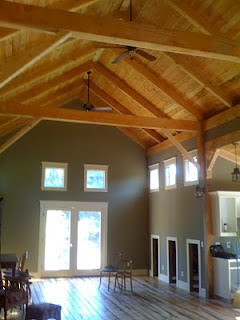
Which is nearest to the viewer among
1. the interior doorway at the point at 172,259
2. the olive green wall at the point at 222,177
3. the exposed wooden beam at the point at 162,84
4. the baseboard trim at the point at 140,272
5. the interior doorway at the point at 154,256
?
the exposed wooden beam at the point at 162,84

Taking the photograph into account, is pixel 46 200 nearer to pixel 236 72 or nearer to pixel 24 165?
pixel 24 165

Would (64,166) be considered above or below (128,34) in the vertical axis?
below

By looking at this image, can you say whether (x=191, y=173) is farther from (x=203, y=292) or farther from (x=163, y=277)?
(x=163, y=277)

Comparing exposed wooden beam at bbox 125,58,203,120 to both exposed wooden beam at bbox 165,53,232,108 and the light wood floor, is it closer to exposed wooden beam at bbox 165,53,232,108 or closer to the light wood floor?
exposed wooden beam at bbox 165,53,232,108

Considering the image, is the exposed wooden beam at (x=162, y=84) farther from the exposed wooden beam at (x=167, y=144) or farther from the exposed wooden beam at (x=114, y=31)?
the exposed wooden beam at (x=114, y=31)

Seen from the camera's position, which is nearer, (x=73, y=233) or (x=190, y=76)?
(x=190, y=76)

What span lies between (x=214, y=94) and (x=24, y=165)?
6069mm

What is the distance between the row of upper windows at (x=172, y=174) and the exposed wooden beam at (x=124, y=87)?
1.66 metres

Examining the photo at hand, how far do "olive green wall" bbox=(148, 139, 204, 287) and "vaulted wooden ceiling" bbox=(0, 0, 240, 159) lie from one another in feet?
2.43

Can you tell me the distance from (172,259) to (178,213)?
4.71 feet

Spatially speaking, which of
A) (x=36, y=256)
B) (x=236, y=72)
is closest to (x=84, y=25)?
(x=236, y=72)

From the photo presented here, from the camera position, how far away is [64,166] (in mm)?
11016

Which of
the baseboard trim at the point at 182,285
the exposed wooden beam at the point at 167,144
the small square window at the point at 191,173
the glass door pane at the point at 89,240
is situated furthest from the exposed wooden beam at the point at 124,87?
the baseboard trim at the point at 182,285

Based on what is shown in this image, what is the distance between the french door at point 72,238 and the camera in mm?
10508
